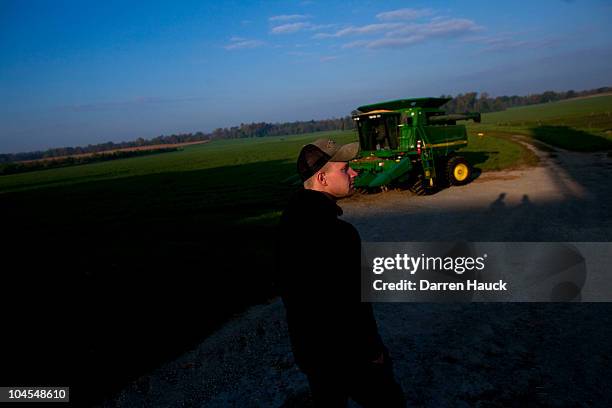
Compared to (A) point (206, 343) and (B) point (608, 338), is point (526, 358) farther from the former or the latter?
(A) point (206, 343)

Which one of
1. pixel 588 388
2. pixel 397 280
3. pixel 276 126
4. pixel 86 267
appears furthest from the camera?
pixel 276 126

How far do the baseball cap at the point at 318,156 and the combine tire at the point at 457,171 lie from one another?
12.6 m

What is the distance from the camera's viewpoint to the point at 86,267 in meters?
7.71

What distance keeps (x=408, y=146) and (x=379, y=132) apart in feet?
4.28

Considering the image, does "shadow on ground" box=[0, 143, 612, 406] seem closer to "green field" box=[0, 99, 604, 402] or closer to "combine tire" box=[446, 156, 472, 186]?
"green field" box=[0, 99, 604, 402]

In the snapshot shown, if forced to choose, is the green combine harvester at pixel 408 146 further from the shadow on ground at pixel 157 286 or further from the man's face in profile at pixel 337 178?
the man's face in profile at pixel 337 178

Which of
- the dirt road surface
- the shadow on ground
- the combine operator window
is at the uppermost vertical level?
the combine operator window

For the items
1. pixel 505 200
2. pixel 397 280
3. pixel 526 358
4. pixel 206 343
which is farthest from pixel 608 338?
pixel 505 200

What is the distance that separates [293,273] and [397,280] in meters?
4.45

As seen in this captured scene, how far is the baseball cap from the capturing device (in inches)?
73.2

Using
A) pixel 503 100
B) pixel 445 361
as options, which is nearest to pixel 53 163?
pixel 445 361

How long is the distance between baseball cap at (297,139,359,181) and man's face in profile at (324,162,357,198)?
0.10 feet
